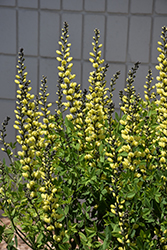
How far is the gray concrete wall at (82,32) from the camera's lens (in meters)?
2.56

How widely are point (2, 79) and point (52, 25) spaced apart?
680 mm

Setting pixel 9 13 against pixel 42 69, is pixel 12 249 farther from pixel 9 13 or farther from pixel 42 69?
pixel 9 13

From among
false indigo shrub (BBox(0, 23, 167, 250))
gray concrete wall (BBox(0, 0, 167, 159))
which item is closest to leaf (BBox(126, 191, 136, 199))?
false indigo shrub (BBox(0, 23, 167, 250))

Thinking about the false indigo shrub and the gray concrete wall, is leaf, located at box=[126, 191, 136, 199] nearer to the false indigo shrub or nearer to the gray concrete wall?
the false indigo shrub

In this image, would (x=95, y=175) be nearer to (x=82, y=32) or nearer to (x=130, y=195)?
(x=130, y=195)

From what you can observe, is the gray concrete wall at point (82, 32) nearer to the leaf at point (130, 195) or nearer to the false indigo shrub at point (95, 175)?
the false indigo shrub at point (95, 175)

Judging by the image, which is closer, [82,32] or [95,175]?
[95,175]

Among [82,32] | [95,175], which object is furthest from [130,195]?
[82,32]

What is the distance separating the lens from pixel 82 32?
2609mm

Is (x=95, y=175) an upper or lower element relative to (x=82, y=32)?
lower

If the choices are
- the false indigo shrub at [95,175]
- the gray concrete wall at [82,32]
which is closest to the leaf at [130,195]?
the false indigo shrub at [95,175]

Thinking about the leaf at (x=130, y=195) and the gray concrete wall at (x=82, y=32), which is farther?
the gray concrete wall at (x=82, y=32)

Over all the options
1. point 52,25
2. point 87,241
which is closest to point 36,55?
point 52,25

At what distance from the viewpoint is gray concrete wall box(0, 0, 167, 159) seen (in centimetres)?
256
